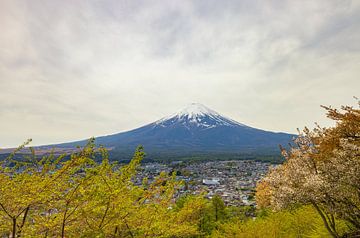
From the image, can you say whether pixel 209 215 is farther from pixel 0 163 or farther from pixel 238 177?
pixel 238 177

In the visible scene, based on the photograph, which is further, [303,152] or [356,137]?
[303,152]

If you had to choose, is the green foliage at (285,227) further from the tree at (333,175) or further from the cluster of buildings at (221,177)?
the cluster of buildings at (221,177)

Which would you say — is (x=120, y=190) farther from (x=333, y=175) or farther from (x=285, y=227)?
(x=285, y=227)

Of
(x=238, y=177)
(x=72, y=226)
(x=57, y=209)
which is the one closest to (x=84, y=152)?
(x=57, y=209)

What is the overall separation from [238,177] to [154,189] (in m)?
81.3

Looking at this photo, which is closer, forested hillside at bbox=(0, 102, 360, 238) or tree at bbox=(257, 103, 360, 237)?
forested hillside at bbox=(0, 102, 360, 238)

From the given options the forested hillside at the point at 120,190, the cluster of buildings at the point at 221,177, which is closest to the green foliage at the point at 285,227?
the forested hillside at the point at 120,190

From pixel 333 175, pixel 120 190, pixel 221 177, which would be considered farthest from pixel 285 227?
pixel 221 177

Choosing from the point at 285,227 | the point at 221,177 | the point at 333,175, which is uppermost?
the point at 333,175

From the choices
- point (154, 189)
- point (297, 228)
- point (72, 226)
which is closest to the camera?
point (72, 226)

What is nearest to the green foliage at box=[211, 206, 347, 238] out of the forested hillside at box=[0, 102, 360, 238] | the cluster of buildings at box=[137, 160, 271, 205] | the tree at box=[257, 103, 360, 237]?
the forested hillside at box=[0, 102, 360, 238]

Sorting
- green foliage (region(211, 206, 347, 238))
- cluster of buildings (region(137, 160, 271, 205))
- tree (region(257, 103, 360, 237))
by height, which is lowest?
cluster of buildings (region(137, 160, 271, 205))

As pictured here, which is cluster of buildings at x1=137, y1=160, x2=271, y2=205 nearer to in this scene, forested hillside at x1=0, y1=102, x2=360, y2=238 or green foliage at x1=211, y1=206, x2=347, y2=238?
green foliage at x1=211, y1=206, x2=347, y2=238

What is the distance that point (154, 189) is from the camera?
9477 mm
